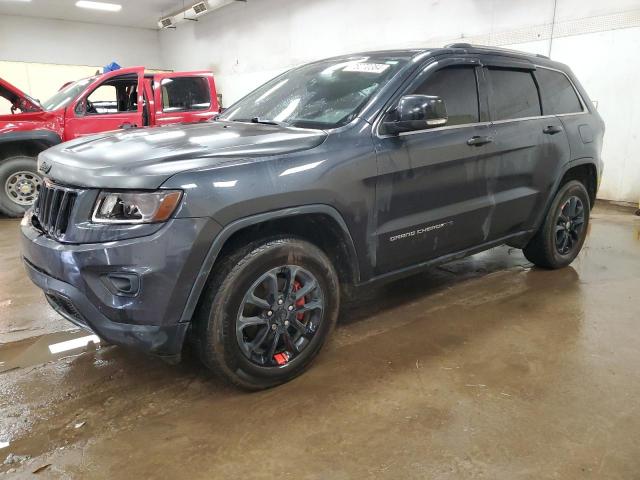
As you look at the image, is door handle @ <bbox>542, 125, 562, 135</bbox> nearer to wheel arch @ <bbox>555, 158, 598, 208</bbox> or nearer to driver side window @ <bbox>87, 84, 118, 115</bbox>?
wheel arch @ <bbox>555, 158, 598, 208</bbox>

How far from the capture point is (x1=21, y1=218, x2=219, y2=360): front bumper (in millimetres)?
1875

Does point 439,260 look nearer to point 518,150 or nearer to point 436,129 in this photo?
point 436,129

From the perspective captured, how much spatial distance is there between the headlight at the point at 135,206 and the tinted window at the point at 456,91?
1.65 meters

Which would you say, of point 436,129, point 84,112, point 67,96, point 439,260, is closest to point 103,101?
point 67,96

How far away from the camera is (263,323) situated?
7.39 ft

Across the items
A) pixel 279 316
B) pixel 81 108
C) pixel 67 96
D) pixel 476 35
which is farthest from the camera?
pixel 476 35

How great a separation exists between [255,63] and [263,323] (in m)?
11.9

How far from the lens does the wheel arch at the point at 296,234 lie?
2002 mm

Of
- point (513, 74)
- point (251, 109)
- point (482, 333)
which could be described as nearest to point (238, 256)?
point (251, 109)

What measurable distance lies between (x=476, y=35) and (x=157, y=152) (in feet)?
23.5

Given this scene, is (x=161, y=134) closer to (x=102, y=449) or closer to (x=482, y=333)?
(x=102, y=449)

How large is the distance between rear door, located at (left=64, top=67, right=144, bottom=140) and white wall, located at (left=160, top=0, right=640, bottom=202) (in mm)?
4879

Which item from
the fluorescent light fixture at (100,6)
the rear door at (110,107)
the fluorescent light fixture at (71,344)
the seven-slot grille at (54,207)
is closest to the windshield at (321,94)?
the seven-slot grille at (54,207)

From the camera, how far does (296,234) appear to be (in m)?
2.36
